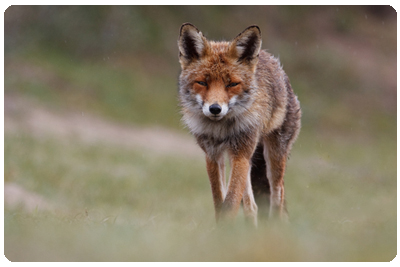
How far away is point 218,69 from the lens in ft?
19.4

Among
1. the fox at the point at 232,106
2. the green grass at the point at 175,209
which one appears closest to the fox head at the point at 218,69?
the fox at the point at 232,106

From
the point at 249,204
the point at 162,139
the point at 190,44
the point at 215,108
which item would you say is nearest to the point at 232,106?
the point at 215,108

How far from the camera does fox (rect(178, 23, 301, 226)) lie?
5906 millimetres

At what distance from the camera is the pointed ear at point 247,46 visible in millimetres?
5984

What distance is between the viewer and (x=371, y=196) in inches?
535

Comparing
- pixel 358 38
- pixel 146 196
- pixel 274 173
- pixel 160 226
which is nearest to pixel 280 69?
pixel 274 173

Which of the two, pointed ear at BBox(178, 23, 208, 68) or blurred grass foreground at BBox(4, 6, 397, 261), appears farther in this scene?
pointed ear at BBox(178, 23, 208, 68)

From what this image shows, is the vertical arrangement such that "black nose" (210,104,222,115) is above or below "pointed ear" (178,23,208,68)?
below

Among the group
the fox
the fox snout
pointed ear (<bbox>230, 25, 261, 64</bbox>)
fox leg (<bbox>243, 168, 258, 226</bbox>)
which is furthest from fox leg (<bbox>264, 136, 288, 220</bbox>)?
the fox snout

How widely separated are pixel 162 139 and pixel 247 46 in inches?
600

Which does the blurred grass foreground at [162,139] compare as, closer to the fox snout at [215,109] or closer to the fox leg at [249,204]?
the fox leg at [249,204]

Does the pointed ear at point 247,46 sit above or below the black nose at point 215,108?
A: above

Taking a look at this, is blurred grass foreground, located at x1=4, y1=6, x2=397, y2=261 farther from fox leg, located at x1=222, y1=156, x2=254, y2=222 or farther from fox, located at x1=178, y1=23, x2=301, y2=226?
fox, located at x1=178, y1=23, x2=301, y2=226

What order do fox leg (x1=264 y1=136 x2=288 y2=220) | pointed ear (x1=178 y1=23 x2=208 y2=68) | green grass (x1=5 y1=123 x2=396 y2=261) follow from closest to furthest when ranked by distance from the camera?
green grass (x1=5 y1=123 x2=396 y2=261), pointed ear (x1=178 y1=23 x2=208 y2=68), fox leg (x1=264 y1=136 x2=288 y2=220)
